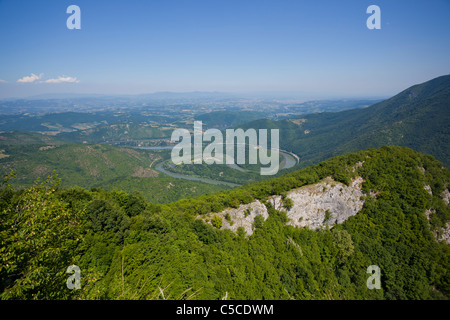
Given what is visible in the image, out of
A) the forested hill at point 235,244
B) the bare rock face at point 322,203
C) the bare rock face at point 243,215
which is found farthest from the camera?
the bare rock face at point 322,203

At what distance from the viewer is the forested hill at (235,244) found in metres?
6.54

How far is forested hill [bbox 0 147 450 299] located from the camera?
6535mm

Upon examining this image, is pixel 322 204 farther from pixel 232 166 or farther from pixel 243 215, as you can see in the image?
pixel 232 166

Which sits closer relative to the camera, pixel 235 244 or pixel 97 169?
pixel 235 244

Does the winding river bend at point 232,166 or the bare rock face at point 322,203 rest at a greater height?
the bare rock face at point 322,203

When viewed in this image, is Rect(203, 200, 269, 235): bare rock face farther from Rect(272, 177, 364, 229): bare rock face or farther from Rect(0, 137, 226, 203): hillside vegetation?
Rect(0, 137, 226, 203): hillside vegetation

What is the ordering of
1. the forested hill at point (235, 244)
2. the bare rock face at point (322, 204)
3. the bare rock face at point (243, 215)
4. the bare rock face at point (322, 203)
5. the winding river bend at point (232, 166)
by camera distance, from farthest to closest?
the winding river bend at point (232, 166), the bare rock face at point (322, 204), the bare rock face at point (322, 203), the bare rock face at point (243, 215), the forested hill at point (235, 244)

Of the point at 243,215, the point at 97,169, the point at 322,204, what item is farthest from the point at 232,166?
the point at 243,215

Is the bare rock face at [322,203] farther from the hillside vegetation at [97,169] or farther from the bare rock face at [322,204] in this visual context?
the hillside vegetation at [97,169]

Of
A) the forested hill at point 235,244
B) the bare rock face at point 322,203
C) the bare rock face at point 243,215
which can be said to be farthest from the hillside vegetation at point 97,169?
the forested hill at point 235,244

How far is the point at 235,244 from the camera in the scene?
23203 mm
